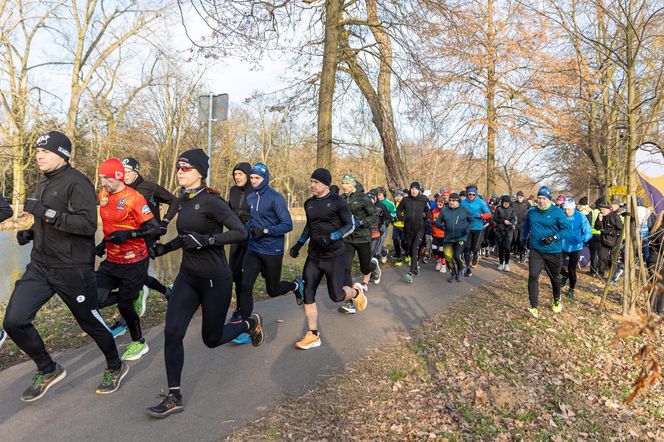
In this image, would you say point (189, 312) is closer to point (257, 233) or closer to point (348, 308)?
point (257, 233)

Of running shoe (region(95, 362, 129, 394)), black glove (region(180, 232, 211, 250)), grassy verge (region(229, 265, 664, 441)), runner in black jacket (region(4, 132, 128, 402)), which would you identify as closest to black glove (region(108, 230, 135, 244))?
runner in black jacket (region(4, 132, 128, 402))

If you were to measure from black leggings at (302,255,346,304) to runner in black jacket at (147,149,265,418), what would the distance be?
1453mm

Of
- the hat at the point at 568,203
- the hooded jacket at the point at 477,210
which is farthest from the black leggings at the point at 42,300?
the hooded jacket at the point at 477,210

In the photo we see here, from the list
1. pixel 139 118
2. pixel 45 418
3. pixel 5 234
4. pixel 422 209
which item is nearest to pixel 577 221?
pixel 422 209

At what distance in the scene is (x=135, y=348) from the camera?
463 centimetres

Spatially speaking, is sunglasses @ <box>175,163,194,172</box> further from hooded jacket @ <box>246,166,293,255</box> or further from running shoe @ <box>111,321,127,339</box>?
running shoe @ <box>111,321,127,339</box>

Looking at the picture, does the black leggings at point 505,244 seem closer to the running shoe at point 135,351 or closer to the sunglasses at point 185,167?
the running shoe at point 135,351

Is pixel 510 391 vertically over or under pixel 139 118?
under

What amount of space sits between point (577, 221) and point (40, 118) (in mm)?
16798

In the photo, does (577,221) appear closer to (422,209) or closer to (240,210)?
(422,209)

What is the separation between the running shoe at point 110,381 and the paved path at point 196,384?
6cm

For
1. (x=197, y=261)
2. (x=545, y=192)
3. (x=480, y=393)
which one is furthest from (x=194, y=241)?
(x=545, y=192)

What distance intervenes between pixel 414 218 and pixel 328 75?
12.3ft

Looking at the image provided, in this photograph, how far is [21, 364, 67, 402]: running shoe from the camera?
3.60m
